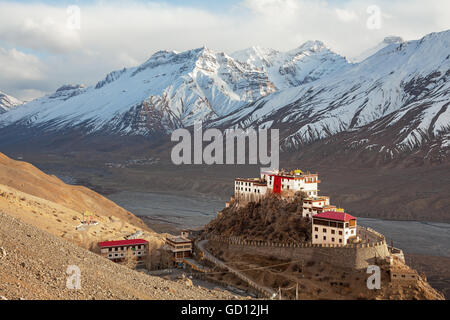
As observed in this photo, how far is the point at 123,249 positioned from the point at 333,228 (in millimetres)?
29678

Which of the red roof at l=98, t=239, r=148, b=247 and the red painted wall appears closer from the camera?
the red roof at l=98, t=239, r=148, b=247

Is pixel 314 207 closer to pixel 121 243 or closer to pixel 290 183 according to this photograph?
pixel 290 183

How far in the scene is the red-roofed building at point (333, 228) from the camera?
55219 mm

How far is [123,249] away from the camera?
65.8 m

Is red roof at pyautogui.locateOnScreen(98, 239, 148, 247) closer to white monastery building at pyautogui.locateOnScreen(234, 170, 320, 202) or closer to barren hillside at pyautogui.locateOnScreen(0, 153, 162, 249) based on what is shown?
barren hillside at pyautogui.locateOnScreen(0, 153, 162, 249)

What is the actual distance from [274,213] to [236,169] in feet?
429

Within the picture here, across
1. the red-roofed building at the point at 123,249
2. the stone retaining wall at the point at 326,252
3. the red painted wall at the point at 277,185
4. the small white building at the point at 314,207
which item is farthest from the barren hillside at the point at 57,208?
the small white building at the point at 314,207

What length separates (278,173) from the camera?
235ft

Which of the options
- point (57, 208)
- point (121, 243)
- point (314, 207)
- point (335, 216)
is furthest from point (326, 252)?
point (57, 208)

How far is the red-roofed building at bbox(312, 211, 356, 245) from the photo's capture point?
55219 mm

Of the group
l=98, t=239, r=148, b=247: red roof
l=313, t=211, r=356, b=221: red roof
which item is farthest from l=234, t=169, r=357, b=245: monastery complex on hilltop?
l=98, t=239, r=148, b=247: red roof

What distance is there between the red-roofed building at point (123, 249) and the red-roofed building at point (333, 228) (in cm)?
2515

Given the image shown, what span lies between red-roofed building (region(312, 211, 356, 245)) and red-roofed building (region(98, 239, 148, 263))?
990 inches
